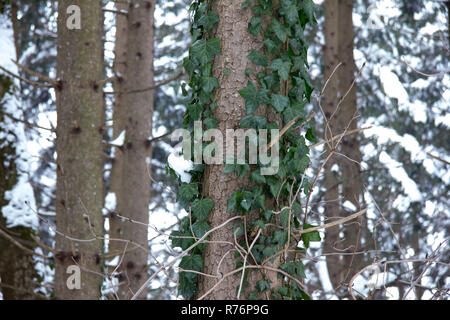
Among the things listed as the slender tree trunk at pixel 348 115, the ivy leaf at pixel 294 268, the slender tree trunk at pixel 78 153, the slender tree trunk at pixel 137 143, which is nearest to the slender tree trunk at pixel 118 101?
the slender tree trunk at pixel 137 143

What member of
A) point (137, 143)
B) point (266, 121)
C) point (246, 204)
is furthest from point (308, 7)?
point (137, 143)

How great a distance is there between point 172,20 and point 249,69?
8.85m

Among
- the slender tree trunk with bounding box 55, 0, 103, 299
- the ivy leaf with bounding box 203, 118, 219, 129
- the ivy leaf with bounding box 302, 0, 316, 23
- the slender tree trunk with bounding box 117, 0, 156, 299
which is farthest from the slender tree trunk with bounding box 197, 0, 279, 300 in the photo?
the slender tree trunk with bounding box 117, 0, 156, 299

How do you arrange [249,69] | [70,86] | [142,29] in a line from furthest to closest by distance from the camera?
[142,29], [70,86], [249,69]

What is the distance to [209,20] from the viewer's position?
253cm

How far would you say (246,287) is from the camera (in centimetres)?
236

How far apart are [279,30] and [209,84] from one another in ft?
1.50

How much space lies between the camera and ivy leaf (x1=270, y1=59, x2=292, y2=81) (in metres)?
2.42

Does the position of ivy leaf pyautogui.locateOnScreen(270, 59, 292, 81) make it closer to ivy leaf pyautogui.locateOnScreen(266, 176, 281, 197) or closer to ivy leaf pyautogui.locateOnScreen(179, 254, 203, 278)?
ivy leaf pyautogui.locateOnScreen(266, 176, 281, 197)

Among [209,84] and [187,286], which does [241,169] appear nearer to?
[209,84]

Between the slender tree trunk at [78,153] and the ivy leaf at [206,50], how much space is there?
1.78 m

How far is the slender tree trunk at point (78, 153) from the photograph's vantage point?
12.9 ft

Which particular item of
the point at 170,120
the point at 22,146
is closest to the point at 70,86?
the point at 22,146
